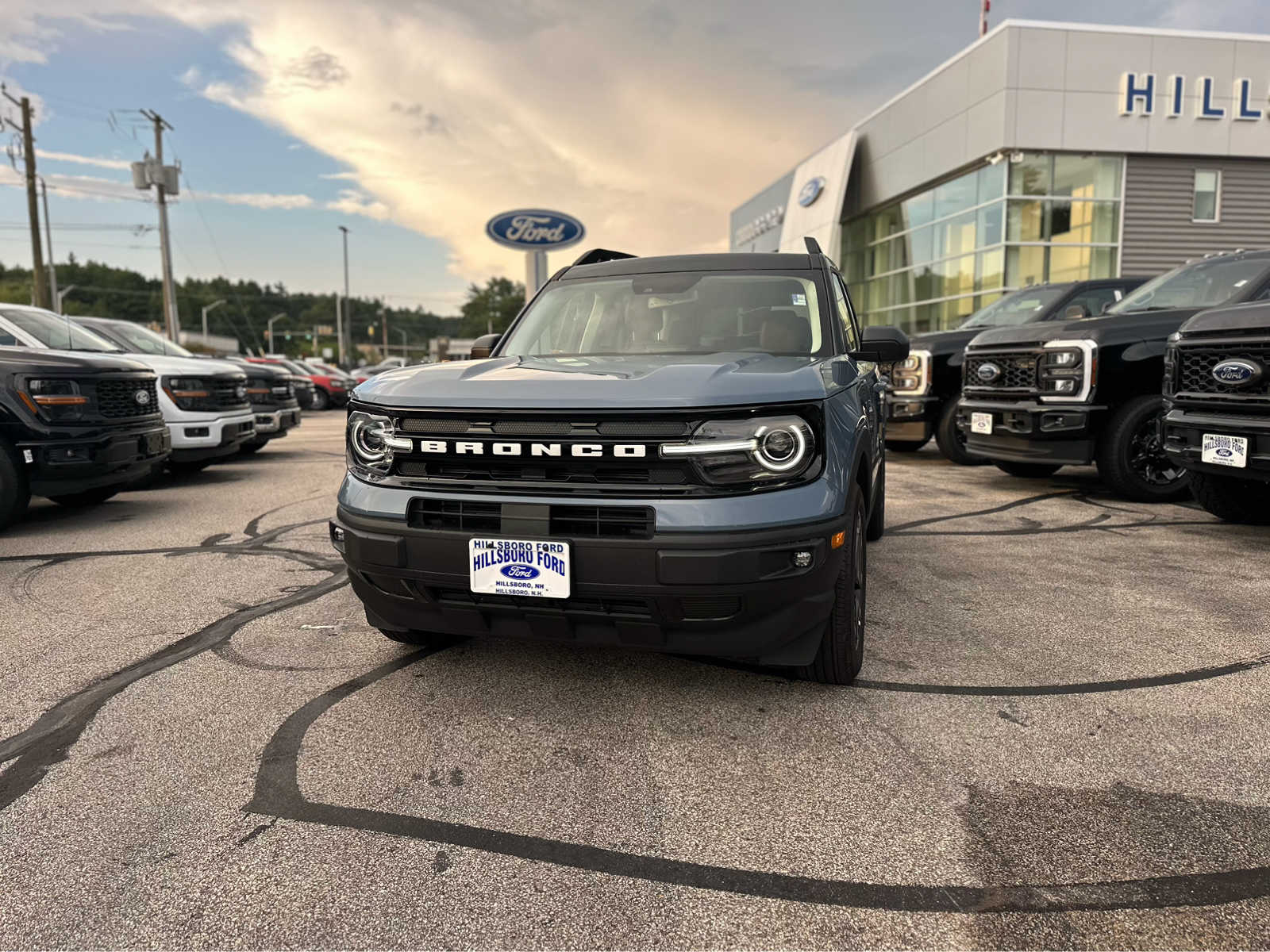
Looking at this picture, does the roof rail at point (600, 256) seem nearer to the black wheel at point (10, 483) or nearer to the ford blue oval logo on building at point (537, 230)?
the black wheel at point (10, 483)

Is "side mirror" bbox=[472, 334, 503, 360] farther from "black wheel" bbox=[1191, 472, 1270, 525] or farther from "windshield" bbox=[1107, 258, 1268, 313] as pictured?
"windshield" bbox=[1107, 258, 1268, 313]

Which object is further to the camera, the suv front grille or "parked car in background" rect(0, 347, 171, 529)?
the suv front grille

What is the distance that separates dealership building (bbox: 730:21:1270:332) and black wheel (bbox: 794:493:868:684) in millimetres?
18622

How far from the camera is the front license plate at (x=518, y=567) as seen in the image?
8.55ft

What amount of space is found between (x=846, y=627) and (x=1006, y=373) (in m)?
5.47

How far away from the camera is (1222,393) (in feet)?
17.2

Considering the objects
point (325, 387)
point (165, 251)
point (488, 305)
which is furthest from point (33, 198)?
point (488, 305)

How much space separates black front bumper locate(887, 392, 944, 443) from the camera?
10.0 metres

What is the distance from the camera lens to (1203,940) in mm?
1808

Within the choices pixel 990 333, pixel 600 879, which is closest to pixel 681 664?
pixel 600 879

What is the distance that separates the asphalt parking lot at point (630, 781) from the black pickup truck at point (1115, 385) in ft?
9.25

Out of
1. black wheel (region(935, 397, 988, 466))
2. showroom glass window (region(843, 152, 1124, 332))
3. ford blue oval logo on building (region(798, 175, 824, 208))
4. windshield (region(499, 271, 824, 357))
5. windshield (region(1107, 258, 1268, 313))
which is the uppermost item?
ford blue oval logo on building (region(798, 175, 824, 208))

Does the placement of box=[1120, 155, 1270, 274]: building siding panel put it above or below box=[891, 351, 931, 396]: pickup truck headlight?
above

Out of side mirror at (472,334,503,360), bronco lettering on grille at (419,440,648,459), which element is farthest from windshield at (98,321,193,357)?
bronco lettering on grille at (419,440,648,459)
